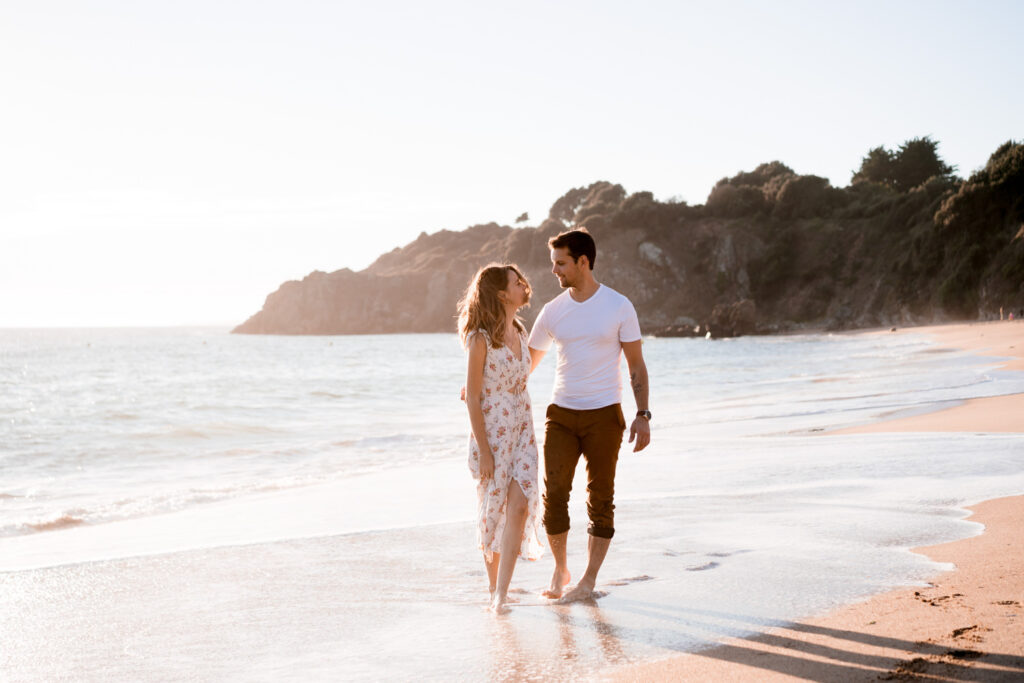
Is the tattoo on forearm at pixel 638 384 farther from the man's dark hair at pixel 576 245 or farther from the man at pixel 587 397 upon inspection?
the man's dark hair at pixel 576 245

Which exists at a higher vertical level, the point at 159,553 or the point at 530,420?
the point at 530,420

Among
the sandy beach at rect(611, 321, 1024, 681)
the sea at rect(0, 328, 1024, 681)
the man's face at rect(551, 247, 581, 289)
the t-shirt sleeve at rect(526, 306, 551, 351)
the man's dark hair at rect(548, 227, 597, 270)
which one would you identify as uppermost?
the man's dark hair at rect(548, 227, 597, 270)

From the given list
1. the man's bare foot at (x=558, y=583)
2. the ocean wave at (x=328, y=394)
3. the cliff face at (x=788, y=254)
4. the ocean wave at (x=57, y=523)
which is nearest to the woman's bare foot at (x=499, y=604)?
the man's bare foot at (x=558, y=583)

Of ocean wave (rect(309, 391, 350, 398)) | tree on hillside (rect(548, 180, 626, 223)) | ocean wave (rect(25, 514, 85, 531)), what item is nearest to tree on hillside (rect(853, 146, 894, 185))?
tree on hillside (rect(548, 180, 626, 223))

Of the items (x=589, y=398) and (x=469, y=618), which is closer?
(x=469, y=618)

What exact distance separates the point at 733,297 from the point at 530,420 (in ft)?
282

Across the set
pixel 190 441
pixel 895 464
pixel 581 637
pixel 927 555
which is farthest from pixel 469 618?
pixel 190 441

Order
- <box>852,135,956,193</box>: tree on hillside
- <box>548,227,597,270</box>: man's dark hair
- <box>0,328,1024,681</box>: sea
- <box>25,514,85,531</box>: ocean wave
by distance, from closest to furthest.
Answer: <box>0,328,1024,681</box>: sea < <box>548,227,597,270</box>: man's dark hair < <box>25,514,85,531</box>: ocean wave < <box>852,135,956,193</box>: tree on hillside

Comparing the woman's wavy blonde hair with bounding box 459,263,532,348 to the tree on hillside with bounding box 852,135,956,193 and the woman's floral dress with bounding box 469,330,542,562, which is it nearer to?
the woman's floral dress with bounding box 469,330,542,562

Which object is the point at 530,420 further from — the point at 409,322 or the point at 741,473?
the point at 409,322

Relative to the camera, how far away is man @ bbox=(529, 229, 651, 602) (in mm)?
3971

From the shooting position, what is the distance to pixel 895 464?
6828mm

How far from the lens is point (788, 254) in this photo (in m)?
83.2

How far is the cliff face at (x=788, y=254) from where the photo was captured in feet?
179
